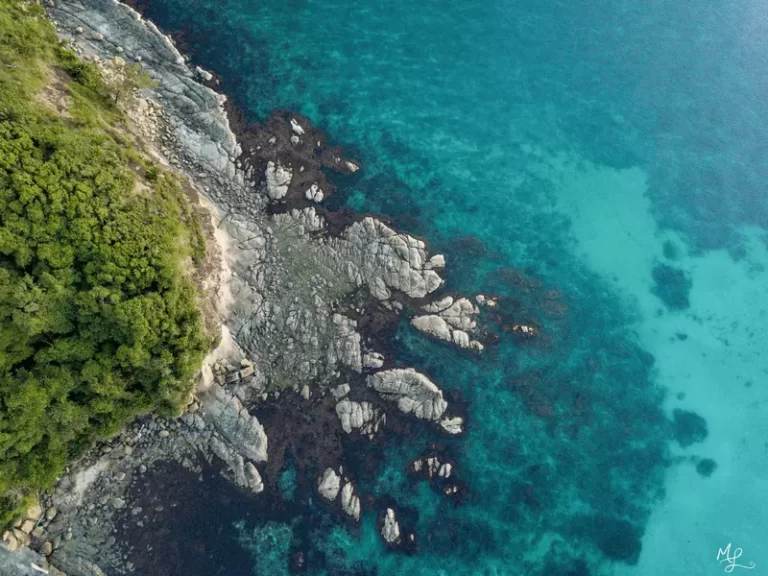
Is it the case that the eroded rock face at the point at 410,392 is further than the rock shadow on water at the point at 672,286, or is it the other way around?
the rock shadow on water at the point at 672,286

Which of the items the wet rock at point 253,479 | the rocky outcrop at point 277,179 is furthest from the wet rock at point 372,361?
the rocky outcrop at point 277,179

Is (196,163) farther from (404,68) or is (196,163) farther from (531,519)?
(531,519)

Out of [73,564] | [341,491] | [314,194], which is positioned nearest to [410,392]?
[341,491]

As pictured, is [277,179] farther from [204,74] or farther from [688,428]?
[688,428]

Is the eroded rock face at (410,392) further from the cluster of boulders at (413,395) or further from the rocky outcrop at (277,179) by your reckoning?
the rocky outcrop at (277,179)

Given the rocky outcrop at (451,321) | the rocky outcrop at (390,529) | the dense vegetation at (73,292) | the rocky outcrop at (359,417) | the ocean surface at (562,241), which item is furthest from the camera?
the rocky outcrop at (451,321)

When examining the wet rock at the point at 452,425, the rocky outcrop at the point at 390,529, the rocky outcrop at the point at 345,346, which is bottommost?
the rocky outcrop at the point at 390,529
